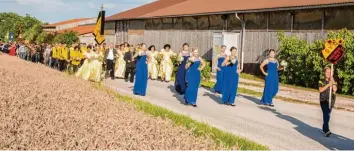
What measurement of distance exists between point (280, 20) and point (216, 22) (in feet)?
17.6

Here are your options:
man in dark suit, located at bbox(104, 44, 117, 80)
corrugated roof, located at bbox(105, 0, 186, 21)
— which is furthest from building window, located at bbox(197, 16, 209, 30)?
corrugated roof, located at bbox(105, 0, 186, 21)

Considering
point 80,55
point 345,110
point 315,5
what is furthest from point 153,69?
point 345,110

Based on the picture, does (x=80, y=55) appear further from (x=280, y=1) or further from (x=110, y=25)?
(x=110, y=25)

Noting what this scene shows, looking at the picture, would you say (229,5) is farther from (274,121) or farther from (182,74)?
(274,121)

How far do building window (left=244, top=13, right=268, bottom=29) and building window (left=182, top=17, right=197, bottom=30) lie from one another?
16.8ft

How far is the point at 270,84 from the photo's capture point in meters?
14.3

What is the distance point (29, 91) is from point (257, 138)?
157 inches

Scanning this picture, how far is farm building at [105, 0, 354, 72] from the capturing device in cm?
2398

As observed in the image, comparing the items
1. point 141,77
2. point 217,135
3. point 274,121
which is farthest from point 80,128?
point 141,77

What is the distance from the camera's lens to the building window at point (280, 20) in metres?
26.1

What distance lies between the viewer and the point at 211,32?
31.1 metres

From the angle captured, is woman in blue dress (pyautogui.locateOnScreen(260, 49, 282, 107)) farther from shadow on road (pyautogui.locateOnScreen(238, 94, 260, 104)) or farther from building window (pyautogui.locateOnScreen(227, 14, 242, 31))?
building window (pyautogui.locateOnScreen(227, 14, 242, 31))

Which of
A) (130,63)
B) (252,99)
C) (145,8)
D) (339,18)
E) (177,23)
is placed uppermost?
(145,8)

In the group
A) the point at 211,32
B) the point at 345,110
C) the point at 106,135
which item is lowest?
the point at 345,110
